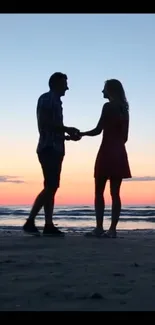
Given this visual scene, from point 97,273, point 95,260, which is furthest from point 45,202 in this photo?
point 97,273

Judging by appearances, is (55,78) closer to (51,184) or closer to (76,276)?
(51,184)

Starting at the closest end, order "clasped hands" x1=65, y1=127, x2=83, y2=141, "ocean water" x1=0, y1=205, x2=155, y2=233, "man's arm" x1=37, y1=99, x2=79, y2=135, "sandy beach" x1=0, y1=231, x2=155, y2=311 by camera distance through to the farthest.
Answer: "sandy beach" x1=0, y1=231, x2=155, y2=311, "man's arm" x1=37, y1=99, x2=79, y2=135, "clasped hands" x1=65, y1=127, x2=83, y2=141, "ocean water" x1=0, y1=205, x2=155, y2=233

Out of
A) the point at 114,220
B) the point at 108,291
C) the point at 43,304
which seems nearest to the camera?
the point at 43,304

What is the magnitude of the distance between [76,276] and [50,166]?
3.32 m

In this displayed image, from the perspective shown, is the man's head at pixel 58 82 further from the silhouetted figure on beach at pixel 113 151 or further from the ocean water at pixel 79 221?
the ocean water at pixel 79 221

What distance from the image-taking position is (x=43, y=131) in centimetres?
715

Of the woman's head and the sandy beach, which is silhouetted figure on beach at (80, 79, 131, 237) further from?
the sandy beach

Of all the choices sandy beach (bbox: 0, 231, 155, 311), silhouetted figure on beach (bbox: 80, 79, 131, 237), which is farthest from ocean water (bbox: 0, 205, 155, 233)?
sandy beach (bbox: 0, 231, 155, 311)

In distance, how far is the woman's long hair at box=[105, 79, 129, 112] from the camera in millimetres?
7078

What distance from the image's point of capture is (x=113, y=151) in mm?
7105

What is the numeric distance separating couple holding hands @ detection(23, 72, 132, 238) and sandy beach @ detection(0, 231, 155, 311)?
3.93 feet

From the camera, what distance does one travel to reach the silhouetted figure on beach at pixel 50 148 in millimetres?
7020
